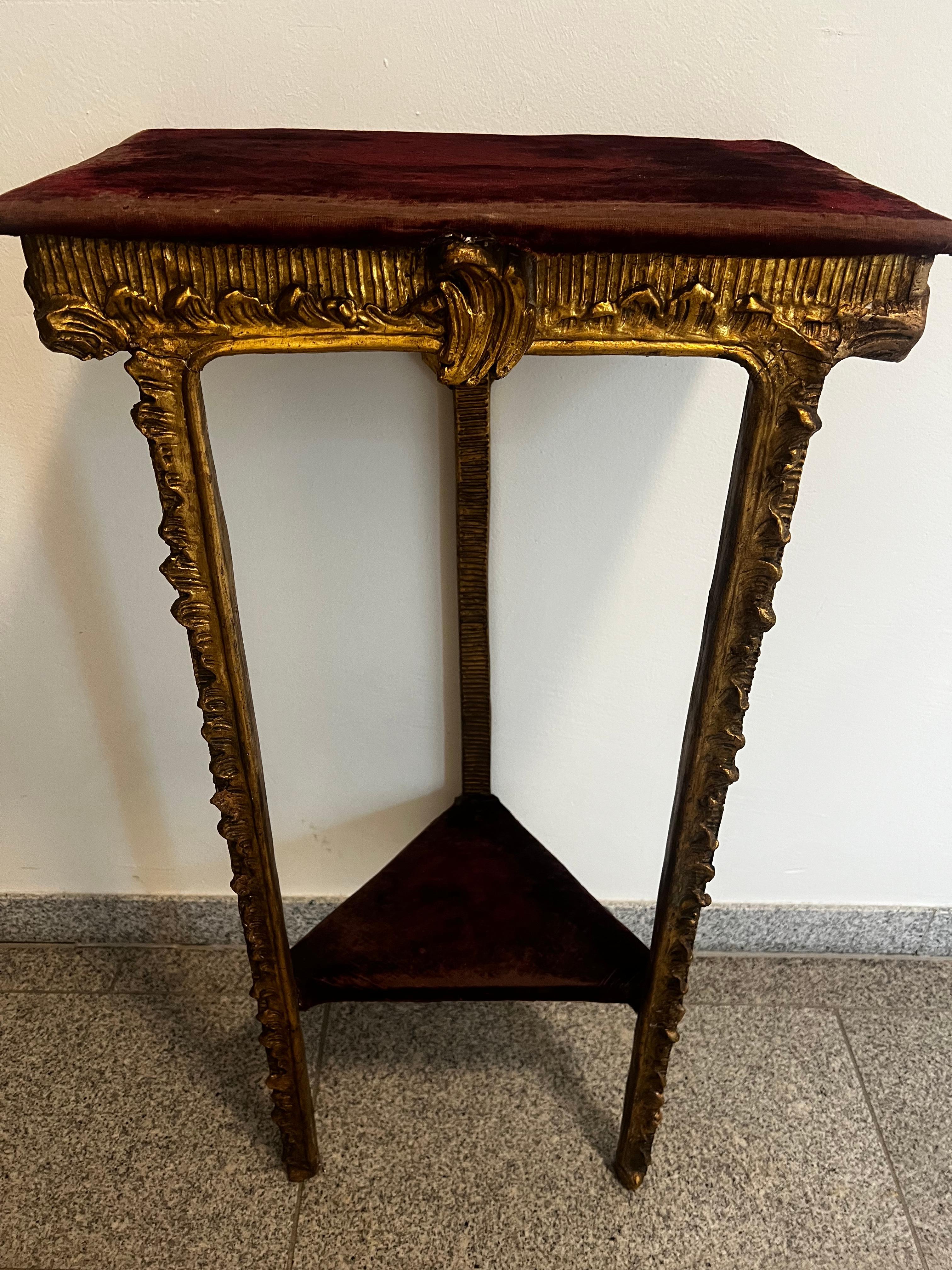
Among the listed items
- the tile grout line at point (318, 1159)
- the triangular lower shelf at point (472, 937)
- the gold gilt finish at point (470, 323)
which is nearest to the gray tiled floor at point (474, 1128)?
the tile grout line at point (318, 1159)

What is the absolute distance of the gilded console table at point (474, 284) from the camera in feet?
1.88

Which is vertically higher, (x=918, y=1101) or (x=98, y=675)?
(x=98, y=675)

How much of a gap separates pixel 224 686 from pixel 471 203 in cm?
46

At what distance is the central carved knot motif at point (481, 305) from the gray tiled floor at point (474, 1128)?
3.28ft

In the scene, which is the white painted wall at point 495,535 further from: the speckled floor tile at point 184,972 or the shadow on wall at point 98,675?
the speckled floor tile at point 184,972

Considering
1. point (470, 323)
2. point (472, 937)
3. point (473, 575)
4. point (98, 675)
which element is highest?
point (470, 323)

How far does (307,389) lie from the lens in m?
1.02

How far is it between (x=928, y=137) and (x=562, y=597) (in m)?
0.64

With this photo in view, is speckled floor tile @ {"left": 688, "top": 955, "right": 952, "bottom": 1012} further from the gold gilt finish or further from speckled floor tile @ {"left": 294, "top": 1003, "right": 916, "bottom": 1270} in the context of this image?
the gold gilt finish

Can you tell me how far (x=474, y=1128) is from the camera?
1.16m

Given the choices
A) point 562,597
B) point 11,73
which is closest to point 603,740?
point 562,597

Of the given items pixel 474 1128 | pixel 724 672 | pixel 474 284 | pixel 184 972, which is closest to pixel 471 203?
pixel 474 284

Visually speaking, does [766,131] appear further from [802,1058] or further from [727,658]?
[802,1058]

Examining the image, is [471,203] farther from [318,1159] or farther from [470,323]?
[318,1159]
